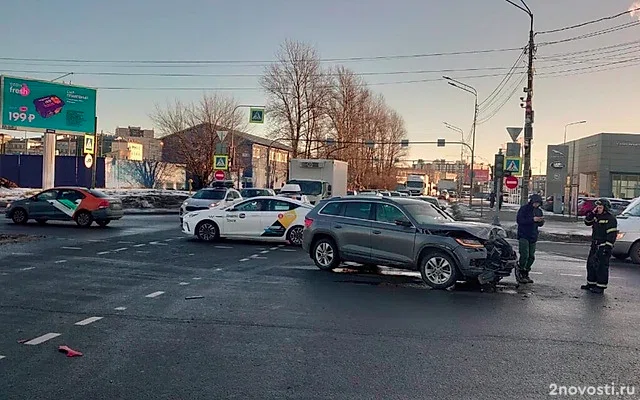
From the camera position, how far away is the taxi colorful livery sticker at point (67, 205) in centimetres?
2422

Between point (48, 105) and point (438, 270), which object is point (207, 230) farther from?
point (48, 105)

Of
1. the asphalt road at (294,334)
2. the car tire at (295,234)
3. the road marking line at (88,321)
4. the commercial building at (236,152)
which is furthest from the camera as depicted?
the commercial building at (236,152)

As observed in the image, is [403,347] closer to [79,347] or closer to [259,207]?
[79,347]

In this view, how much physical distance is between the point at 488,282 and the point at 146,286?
19.5 feet

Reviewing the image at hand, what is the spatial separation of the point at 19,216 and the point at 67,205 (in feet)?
6.62

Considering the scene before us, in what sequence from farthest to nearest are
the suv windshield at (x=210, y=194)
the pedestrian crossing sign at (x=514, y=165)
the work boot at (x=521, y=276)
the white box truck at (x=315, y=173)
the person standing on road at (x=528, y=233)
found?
the white box truck at (x=315, y=173)
the pedestrian crossing sign at (x=514, y=165)
the suv windshield at (x=210, y=194)
the person standing on road at (x=528, y=233)
the work boot at (x=521, y=276)

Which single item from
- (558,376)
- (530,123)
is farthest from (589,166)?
(558,376)

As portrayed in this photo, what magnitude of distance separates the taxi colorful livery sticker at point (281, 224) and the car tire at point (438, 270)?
7630mm

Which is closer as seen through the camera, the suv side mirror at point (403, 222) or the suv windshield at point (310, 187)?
the suv side mirror at point (403, 222)

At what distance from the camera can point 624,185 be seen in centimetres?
7650

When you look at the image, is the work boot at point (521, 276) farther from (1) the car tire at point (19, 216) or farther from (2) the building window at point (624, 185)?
(2) the building window at point (624, 185)

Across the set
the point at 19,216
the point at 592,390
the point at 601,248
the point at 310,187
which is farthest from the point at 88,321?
the point at 310,187

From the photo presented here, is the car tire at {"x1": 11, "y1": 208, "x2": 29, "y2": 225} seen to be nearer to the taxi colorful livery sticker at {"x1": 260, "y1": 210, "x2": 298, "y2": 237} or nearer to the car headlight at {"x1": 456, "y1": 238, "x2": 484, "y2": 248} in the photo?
the taxi colorful livery sticker at {"x1": 260, "y1": 210, "x2": 298, "y2": 237}

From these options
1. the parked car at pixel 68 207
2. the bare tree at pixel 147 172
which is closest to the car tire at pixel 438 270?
the parked car at pixel 68 207
